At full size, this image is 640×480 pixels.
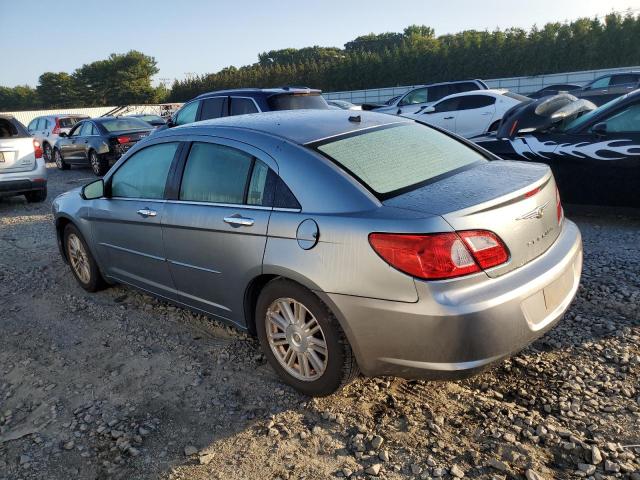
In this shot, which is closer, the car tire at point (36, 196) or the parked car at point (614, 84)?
the car tire at point (36, 196)

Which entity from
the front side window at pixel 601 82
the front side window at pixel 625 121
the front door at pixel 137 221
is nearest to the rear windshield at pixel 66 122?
the front door at pixel 137 221

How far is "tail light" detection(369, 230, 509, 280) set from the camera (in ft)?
7.86

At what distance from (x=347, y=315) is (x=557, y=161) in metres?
4.42

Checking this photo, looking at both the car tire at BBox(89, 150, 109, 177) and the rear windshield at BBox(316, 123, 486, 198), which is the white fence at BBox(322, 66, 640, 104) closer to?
the car tire at BBox(89, 150, 109, 177)

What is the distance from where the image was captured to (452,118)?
12.7 metres

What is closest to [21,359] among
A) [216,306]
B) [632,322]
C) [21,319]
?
[21,319]

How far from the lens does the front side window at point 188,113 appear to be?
9583mm

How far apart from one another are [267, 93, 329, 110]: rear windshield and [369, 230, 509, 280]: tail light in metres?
6.12

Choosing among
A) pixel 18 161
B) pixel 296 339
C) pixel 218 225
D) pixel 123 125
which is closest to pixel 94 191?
pixel 218 225

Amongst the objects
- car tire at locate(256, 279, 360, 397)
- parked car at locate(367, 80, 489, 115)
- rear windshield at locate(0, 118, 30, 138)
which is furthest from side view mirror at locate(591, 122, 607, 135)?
parked car at locate(367, 80, 489, 115)

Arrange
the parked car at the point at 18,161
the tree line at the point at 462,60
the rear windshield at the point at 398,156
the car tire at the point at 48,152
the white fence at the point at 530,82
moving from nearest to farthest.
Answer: the rear windshield at the point at 398,156, the parked car at the point at 18,161, the car tire at the point at 48,152, the white fence at the point at 530,82, the tree line at the point at 462,60

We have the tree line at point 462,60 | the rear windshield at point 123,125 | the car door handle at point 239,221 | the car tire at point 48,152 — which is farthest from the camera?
the tree line at point 462,60

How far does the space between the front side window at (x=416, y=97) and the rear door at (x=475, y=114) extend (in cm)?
324

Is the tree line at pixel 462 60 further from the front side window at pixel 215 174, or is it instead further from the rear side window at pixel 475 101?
the front side window at pixel 215 174
